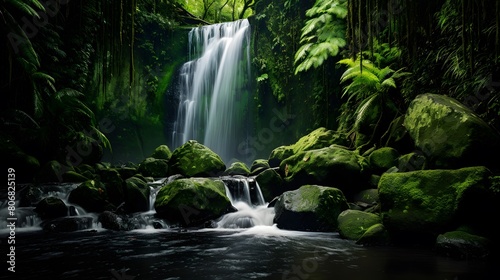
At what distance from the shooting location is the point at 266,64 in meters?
14.2

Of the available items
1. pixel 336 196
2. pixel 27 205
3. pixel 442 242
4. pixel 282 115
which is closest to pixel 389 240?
pixel 442 242

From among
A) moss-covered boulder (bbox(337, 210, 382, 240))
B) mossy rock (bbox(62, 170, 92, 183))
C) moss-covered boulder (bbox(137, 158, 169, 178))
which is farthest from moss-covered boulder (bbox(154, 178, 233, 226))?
mossy rock (bbox(62, 170, 92, 183))

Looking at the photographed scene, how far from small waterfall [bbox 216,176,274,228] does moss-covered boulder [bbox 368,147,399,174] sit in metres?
2.58

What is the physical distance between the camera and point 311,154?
807cm

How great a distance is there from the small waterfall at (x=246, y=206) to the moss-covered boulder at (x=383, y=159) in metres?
2.58

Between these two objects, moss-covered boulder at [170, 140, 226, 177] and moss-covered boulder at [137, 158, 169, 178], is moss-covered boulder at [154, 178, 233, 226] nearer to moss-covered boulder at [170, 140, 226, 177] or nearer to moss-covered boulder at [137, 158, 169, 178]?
moss-covered boulder at [170, 140, 226, 177]

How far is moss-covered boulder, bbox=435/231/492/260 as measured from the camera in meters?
4.13

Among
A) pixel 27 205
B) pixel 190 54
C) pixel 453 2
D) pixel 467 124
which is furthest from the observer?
pixel 190 54

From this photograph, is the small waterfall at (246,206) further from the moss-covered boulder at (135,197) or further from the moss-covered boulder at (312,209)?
the moss-covered boulder at (135,197)

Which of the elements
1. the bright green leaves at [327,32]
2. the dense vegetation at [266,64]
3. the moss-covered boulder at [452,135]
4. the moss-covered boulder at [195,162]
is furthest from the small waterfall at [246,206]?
the bright green leaves at [327,32]

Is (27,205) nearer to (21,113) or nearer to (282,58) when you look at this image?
(21,113)

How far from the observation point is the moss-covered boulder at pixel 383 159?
24.4 feet

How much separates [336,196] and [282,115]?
7.29 meters

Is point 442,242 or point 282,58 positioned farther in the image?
point 282,58
